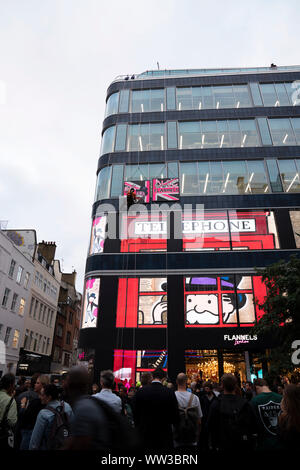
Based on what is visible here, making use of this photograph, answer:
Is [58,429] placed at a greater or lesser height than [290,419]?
lesser

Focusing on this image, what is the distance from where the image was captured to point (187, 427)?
5582 millimetres

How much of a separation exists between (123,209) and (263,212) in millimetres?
12431

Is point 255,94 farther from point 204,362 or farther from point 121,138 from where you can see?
point 204,362

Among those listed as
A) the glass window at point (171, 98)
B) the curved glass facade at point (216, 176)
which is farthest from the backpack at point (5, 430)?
the glass window at point (171, 98)

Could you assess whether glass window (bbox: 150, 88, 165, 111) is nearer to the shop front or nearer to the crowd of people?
the shop front

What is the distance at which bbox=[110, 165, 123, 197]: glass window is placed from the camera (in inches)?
1113

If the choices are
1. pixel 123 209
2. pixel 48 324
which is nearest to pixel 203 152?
pixel 123 209

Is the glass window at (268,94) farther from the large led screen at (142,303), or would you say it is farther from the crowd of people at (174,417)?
the crowd of people at (174,417)

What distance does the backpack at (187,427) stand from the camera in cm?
552

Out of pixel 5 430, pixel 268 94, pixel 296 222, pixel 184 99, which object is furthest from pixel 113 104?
pixel 5 430

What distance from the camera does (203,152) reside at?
29625mm

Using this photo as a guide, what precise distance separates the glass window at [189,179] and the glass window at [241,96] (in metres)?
8.95

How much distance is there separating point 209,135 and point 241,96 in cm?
643

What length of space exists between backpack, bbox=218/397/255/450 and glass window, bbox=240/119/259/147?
2832cm
